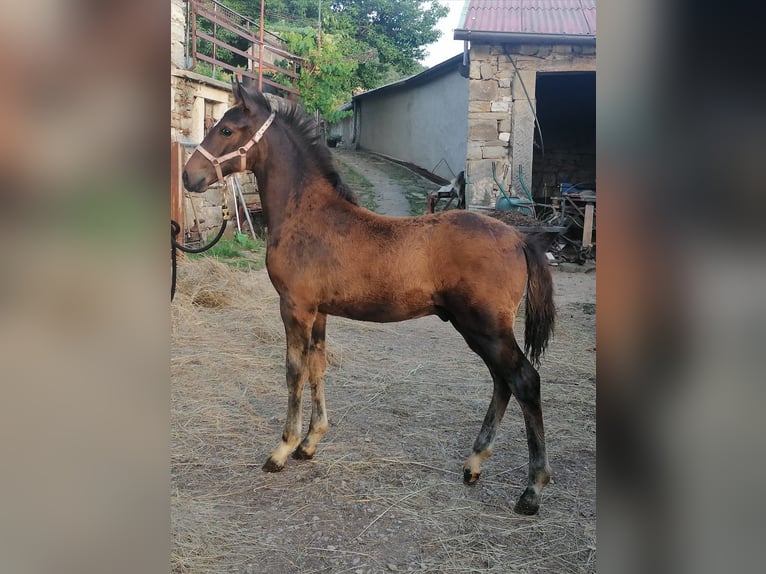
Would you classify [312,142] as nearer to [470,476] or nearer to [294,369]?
[294,369]

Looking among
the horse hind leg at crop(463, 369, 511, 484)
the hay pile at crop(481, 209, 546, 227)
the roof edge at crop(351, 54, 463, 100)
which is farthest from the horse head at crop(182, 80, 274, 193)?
the roof edge at crop(351, 54, 463, 100)

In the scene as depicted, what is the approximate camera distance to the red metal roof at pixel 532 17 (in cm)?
853

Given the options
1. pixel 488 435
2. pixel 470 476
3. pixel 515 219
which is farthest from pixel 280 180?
pixel 515 219

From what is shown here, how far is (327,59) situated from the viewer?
14148mm

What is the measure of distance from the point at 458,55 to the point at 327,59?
3.23m

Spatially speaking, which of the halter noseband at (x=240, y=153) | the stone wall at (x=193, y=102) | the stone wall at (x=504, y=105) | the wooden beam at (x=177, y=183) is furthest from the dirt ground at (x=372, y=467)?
the stone wall at (x=193, y=102)

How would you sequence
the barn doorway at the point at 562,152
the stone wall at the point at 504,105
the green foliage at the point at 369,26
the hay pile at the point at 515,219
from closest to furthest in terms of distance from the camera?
the hay pile at the point at 515,219
the stone wall at the point at 504,105
the barn doorway at the point at 562,152
the green foliage at the point at 369,26

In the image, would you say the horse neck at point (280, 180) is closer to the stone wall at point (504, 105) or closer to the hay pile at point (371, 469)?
the hay pile at point (371, 469)

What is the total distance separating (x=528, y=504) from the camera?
8.98 ft

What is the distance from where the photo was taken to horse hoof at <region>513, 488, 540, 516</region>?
273 cm

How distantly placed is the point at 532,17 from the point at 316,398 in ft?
26.2
